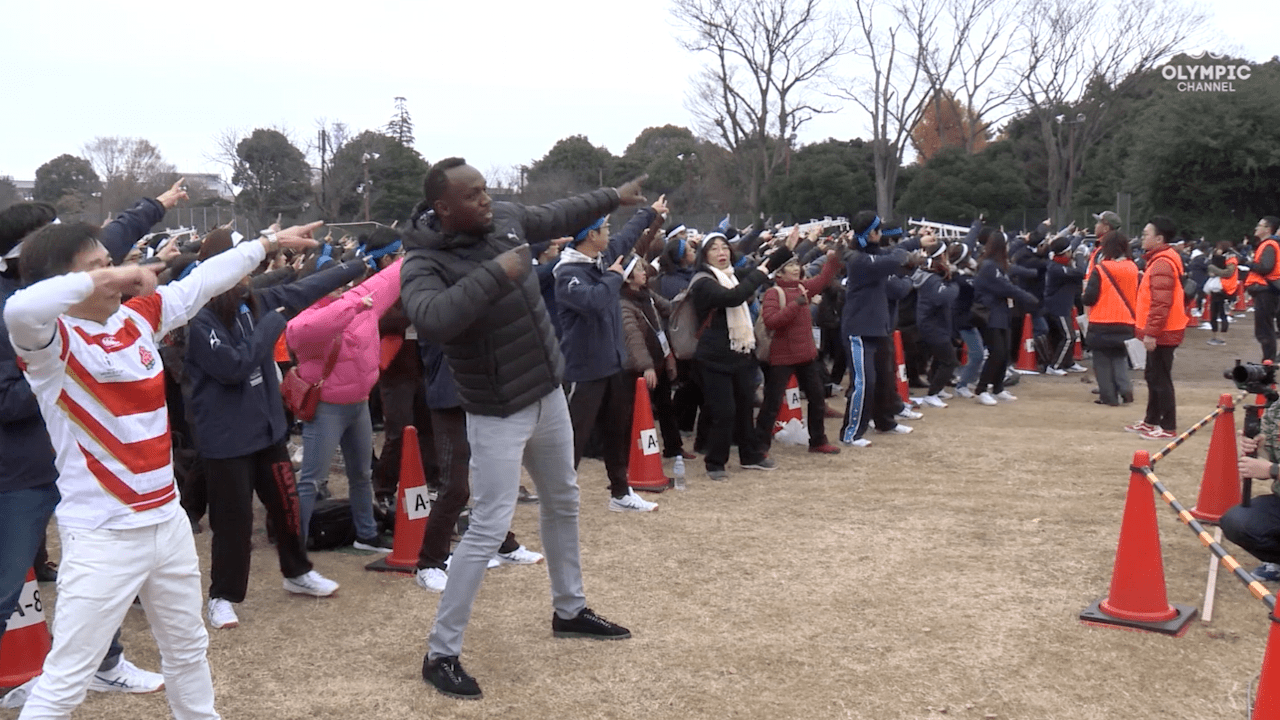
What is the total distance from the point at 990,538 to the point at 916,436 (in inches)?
140

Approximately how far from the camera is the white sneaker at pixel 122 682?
4.32 metres

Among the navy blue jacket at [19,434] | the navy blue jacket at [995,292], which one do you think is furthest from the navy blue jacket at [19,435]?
the navy blue jacket at [995,292]

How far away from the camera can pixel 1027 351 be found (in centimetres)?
1447

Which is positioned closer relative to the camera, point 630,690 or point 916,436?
point 630,690

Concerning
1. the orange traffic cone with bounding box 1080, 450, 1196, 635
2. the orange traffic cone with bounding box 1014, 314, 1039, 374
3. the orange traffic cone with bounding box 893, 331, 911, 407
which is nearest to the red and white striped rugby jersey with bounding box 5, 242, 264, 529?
the orange traffic cone with bounding box 1080, 450, 1196, 635

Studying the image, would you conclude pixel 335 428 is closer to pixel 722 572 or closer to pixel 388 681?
pixel 388 681

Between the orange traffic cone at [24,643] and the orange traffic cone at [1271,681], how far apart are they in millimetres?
4760

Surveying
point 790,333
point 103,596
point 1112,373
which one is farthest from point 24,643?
point 1112,373

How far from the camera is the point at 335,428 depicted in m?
5.95

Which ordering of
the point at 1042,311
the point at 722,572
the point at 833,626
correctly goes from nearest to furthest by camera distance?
the point at 833,626
the point at 722,572
the point at 1042,311

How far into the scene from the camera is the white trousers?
3082 millimetres

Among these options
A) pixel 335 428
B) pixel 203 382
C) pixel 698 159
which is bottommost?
pixel 335 428

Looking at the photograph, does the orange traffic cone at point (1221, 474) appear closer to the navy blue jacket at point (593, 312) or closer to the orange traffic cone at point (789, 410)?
the orange traffic cone at point (789, 410)

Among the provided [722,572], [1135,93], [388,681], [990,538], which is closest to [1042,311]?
[990,538]
